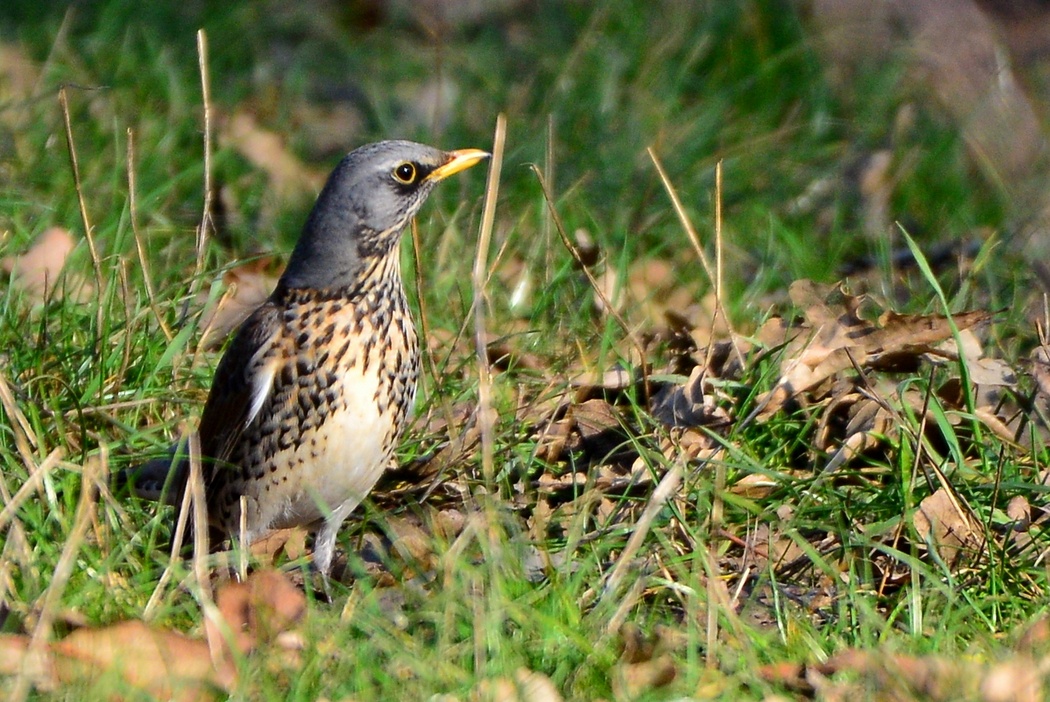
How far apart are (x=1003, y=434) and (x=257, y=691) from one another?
2377 mm

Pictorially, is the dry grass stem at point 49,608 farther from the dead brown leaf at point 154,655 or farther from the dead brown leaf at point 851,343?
the dead brown leaf at point 851,343

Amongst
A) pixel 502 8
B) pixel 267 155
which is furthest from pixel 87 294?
pixel 502 8

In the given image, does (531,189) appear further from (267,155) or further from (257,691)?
(257,691)

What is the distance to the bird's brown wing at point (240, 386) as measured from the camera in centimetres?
439

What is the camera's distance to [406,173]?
14.9 feet

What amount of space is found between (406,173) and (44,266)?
169 centimetres

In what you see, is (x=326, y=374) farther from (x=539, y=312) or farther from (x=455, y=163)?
(x=539, y=312)

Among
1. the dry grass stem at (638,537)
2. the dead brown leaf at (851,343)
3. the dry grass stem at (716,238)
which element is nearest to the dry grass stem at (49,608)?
the dry grass stem at (638,537)

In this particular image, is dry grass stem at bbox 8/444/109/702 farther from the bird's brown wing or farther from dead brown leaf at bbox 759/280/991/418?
dead brown leaf at bbox 759/280/991/418

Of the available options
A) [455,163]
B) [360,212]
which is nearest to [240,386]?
[360,212]

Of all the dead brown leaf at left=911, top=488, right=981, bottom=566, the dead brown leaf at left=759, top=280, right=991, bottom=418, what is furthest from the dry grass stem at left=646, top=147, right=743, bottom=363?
the dead brown leaf at left=911, top=488, right=981, bottom=566

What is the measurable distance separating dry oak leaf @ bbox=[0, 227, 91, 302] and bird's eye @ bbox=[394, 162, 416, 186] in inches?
52.5

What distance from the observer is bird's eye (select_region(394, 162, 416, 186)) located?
14.9 ft

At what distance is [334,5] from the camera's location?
9.83 m
